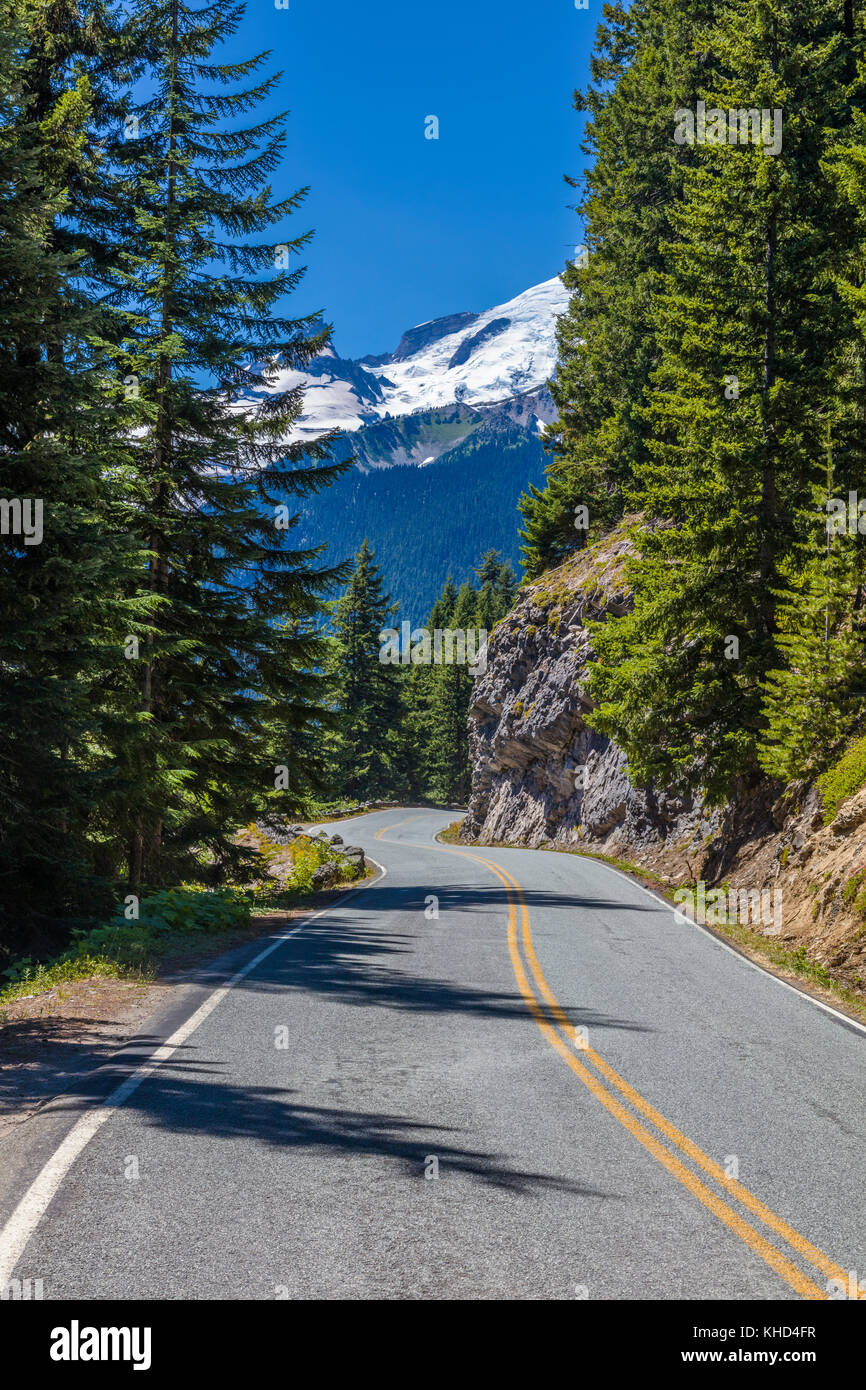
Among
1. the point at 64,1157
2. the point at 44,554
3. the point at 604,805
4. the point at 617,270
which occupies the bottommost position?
the point at 604,805

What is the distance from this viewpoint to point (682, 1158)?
507 cm

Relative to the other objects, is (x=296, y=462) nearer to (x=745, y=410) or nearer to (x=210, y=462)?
(x=210, y=462)

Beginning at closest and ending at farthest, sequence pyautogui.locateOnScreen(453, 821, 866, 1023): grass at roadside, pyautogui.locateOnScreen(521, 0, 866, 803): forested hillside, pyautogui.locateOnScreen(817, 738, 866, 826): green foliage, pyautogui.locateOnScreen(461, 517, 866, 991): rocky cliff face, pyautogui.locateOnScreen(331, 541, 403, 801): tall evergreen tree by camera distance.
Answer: pyautogui.locateOnScreen(453, 821, 866, 1023): grass at roadside
pyautogui.locateOnScreen(461, 517, 866, 991): rocky cliff face
pyautogui.locateOnScreen(817, 738, 866, 826): green foliage
pyautogui.locateOnScreen(521, 0, 866, 803): forested hillside
pyautogui.locateOnScreen(331, 541, 403, 801): tall evergreen tree

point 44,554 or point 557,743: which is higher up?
point 44,554

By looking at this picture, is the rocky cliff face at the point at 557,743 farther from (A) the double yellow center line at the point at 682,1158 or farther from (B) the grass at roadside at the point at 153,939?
(A) the double yellow center line at the point at 682,1158

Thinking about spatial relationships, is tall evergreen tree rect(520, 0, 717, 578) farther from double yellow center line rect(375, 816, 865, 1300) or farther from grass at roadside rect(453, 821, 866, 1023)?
double yellow center line rect(375, 816, 865, 1300)

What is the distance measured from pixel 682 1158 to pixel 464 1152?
1233 mm

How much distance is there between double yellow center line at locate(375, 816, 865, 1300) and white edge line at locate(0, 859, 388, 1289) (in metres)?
3.03

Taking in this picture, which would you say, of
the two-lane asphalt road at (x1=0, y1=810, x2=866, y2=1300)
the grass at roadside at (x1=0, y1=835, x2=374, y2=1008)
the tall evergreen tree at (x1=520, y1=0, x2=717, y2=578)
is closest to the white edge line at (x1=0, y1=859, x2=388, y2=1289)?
the two-lane asphalt road at (x1=0, y1=810, x2=866, y2=1300)

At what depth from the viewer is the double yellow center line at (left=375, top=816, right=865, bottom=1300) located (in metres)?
3.93

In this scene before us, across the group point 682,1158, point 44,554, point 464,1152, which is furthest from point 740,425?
point 464,1152

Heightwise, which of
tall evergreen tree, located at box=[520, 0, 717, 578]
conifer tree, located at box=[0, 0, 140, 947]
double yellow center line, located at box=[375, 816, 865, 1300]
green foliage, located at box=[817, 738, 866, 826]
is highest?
tall evergreen tree, located at box=[520, 0, 717, 578]

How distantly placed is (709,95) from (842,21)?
36.0 feet

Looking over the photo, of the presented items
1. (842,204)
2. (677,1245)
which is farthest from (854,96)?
(677,1245)
